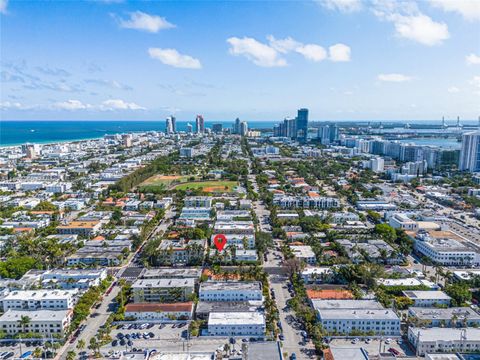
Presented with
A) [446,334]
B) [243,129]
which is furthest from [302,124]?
[446,334]

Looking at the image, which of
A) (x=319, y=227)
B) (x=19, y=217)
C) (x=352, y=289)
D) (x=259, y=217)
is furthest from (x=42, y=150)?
(x=352, y=289)

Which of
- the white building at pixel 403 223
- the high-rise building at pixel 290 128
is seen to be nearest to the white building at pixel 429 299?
the white building at pixel 403 223

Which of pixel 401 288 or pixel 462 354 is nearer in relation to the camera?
pixel 462 354

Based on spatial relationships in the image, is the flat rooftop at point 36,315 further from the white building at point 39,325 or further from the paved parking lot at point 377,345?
the paved parking lot at point 377,345

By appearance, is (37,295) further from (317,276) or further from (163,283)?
(317,276)

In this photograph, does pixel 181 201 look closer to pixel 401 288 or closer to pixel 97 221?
pixel 97 221

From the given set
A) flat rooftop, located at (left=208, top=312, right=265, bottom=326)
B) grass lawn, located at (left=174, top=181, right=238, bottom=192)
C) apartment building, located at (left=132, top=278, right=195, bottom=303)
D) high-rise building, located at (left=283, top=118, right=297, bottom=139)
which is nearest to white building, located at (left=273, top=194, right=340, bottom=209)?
grass lawn, located at (left=174, top=181, right=238, bottom=192)

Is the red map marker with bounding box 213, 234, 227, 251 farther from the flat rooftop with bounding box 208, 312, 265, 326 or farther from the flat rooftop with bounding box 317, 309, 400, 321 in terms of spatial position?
the flat rooftop with bounding box 317, 309, 400, 321
